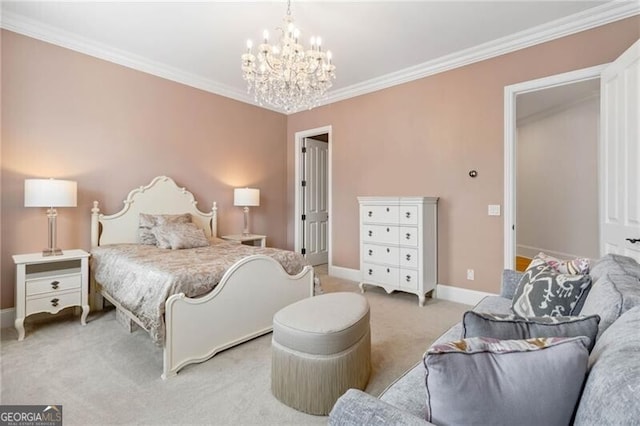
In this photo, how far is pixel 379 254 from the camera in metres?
3.69

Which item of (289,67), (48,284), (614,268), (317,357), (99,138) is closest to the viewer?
(614,268)

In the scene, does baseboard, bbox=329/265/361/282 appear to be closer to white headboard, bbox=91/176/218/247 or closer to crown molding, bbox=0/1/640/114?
white headboard, bbox=91/176/218/247

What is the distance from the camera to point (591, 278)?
4.78 ft

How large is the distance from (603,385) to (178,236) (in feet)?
10.7

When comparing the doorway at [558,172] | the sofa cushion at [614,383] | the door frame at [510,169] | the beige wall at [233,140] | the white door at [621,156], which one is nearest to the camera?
the sofa cushion at [614,383]

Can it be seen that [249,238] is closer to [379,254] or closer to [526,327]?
[379,254]

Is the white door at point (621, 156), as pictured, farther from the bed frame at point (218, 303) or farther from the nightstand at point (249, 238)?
the nightstand at point (249, 238)

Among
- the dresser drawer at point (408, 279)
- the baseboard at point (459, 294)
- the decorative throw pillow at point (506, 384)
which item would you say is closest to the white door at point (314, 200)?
the dresser drawer at point (408, 279)

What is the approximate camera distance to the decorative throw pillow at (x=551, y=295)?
1389 millimetres

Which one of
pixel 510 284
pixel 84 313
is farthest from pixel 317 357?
pixel 84 313

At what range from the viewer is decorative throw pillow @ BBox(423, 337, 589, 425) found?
684mm

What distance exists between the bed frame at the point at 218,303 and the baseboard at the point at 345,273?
168cm

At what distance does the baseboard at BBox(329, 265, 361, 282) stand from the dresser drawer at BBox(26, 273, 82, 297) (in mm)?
3113

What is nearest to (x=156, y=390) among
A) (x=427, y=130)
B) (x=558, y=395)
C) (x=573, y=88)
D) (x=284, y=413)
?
(x=284, y=413)
